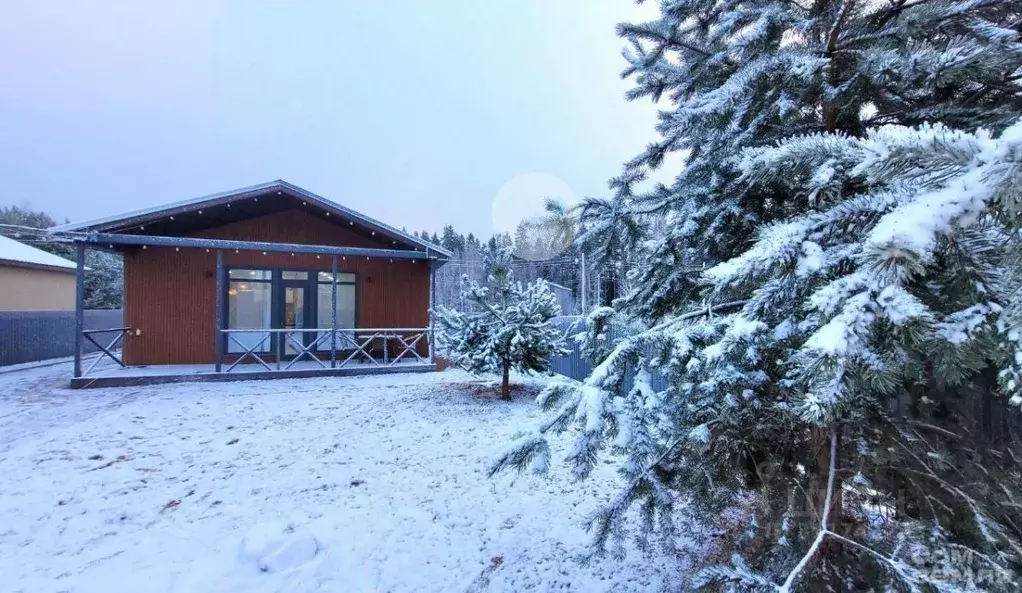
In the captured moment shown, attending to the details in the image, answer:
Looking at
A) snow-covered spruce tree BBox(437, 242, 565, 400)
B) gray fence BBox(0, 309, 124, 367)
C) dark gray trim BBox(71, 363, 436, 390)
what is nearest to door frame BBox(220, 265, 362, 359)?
dark gray trim BBox(71, 363, 436, 390)

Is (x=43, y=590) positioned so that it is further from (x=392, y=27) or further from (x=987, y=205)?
(x=392, y=27)

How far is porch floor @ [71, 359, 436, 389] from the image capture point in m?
7.77

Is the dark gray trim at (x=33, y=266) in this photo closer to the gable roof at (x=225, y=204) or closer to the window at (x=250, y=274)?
the gable roof at (x=225, y=204)

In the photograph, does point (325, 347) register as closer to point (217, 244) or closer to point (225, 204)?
point (217, 244)

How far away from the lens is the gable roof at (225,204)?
7.77 metres

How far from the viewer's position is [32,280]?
12414mm

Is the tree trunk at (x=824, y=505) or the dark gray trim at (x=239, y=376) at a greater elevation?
the tree trunk at (x=824, y=505)

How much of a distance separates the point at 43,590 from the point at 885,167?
4.19 metres

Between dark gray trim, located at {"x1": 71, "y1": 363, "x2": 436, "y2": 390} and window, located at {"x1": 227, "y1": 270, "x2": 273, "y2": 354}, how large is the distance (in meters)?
1.52

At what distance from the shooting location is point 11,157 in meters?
37.7

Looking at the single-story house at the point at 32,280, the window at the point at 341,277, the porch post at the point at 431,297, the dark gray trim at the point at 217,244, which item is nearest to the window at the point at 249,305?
the window at the point at 341,277

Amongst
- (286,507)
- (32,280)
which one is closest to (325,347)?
(286,507)

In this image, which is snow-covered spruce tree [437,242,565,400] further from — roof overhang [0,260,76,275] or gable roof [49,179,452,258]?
roof overhang [0,260,76,275]

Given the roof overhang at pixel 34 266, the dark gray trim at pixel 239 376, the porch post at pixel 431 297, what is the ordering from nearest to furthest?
the dark gray trim at pixel 239 376
the porch post at pixel 431 297
the roof overhang at pixel 34 266
